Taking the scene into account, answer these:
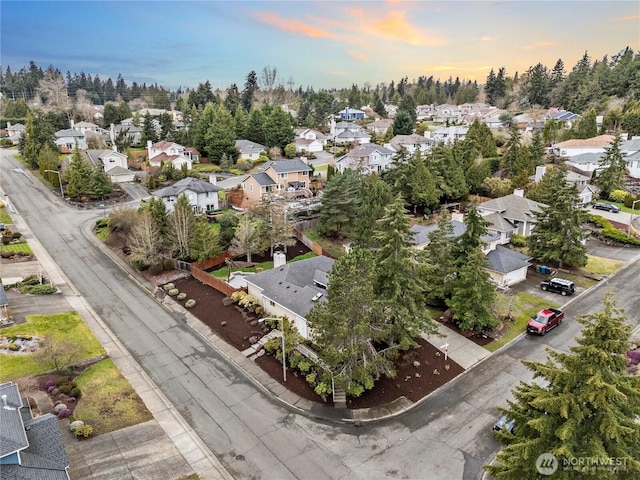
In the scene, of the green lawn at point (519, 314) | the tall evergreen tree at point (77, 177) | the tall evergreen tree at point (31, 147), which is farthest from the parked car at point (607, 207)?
the tall evergreen tree at point (31, 147)

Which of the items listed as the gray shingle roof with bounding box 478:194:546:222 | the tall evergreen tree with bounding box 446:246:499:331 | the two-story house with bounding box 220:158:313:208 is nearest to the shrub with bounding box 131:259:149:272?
the two-story house with bounding box 220:158:313:208

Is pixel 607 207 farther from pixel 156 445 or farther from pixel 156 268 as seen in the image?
pixel 156 445

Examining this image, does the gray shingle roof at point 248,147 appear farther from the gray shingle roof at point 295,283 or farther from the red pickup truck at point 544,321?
the red pickup truck at point 544,321

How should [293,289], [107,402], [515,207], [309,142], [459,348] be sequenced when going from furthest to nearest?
1. [309,142]
2. [515,207]
3. [293,289]
4. [459,348]
5. [107,402]

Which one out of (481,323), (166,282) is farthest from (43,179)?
(481,323)

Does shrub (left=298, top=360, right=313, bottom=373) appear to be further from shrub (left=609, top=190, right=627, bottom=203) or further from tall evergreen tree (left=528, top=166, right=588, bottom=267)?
shrub (left=609, top=190, right=627, bottom=203)

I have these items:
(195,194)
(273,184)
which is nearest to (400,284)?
(273,184)
